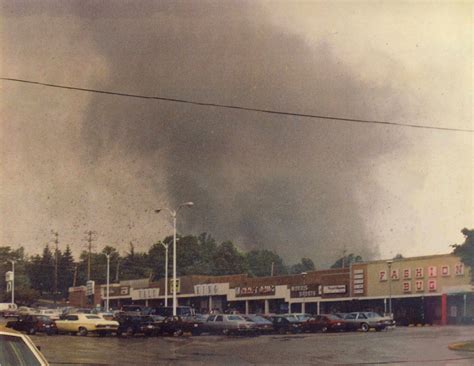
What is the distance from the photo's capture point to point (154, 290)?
66.3 ft

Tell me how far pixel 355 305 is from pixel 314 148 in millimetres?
4766

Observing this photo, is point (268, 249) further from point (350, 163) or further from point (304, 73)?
point (304, 73)

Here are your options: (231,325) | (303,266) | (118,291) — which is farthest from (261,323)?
A: (118,291)

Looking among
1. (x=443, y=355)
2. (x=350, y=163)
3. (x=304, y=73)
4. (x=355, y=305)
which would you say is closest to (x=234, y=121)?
(x=304, y=73)

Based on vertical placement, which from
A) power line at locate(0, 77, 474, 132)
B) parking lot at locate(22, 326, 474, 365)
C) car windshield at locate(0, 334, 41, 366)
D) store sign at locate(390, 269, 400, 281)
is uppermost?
power line at locate(0, 77, 474, 132)

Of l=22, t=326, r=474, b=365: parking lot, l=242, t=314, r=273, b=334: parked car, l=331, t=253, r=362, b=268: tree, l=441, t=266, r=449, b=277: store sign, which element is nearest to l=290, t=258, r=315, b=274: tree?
l=331, t=253, r=362, b=268: tree

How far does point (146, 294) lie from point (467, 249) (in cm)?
909

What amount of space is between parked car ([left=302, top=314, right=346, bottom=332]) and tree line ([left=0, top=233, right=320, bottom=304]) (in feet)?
5.17

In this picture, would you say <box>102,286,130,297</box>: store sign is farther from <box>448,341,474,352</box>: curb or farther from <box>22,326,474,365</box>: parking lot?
<box>448,341,474,352</box>: curb

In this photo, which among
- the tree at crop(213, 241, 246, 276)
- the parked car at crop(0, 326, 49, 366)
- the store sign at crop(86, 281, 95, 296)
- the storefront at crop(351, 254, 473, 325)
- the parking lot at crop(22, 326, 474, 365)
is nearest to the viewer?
the parked car at crop(0, 326, 49, 366)

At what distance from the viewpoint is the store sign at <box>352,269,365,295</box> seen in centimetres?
1959

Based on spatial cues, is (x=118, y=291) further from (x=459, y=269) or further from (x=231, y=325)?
(x=459, y=269)

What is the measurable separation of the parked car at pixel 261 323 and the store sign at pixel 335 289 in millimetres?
1890

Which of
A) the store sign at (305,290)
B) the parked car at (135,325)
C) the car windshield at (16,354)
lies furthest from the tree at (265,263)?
the car windshield at (16,354)
